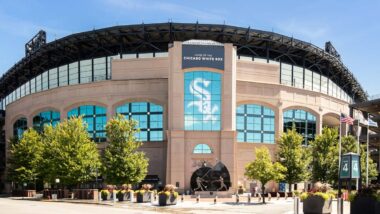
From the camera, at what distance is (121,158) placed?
2235 inches

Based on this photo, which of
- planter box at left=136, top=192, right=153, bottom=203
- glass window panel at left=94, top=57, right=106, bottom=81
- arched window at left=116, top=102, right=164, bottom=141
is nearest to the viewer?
planter box at left=136, top=192, right=153, bottom=203

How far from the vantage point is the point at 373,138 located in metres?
82.9

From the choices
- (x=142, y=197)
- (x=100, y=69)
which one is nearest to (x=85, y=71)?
(x=100, y=69)

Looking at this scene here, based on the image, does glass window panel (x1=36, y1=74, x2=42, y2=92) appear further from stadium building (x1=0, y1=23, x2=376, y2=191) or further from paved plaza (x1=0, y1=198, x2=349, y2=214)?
paved plaza (x1=0, y1=198, x2=349, y2=214)

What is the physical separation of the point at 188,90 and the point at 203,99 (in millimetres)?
2337

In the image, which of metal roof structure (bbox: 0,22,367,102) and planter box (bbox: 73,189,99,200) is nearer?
planter box (bbox: 73,189,99,200)

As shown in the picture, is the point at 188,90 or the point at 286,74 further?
the point at 286,74

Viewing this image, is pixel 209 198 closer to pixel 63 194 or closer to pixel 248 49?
pixel 63 194

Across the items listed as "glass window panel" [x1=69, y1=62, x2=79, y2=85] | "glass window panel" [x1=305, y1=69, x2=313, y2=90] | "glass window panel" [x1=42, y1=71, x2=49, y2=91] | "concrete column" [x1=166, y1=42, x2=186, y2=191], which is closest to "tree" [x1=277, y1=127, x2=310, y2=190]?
"concrete column" [x1=166, y1=42, x2=186, y2=191]

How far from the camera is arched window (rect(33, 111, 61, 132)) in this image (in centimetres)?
8156

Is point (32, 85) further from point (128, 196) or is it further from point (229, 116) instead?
point (128, 196)

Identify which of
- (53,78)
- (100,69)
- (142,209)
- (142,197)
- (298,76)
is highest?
(100,69)

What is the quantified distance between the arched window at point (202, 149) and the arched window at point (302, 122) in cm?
1526

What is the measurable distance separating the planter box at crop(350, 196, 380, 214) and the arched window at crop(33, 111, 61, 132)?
60.8 meters
